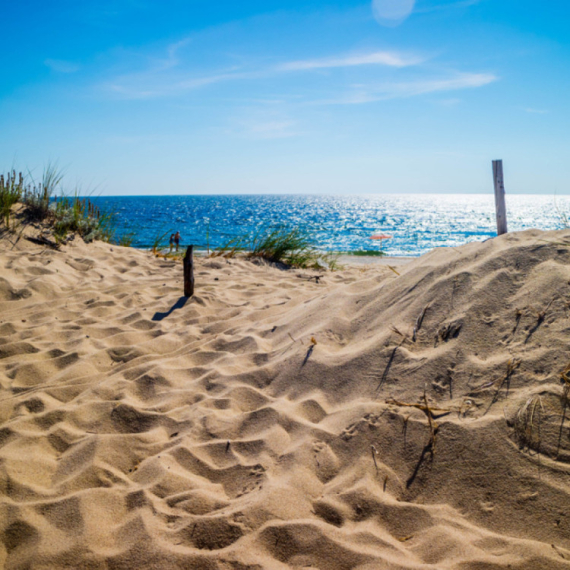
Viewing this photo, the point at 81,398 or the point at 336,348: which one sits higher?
the point at 336,348

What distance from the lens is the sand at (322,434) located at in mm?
1402

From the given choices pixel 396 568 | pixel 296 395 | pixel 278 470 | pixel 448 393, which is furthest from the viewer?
pixel 296 395

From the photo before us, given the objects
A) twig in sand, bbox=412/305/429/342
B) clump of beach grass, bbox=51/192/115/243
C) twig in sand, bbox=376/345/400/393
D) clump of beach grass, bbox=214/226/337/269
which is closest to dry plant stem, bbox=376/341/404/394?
twig in sand, bbox=376/345/400/393

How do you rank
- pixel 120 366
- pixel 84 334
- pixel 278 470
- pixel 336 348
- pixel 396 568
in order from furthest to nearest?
pixel 84 334, pixel 120 366, pixel 336 348, pixel 278 470, pixel 396 568

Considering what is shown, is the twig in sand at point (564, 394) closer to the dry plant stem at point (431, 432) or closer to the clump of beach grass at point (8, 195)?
the dry plant stem at point (431, 432)

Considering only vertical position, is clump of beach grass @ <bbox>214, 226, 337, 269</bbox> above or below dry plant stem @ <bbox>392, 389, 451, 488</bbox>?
above

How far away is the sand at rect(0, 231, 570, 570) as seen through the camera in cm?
140

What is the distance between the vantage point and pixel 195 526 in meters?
1.50

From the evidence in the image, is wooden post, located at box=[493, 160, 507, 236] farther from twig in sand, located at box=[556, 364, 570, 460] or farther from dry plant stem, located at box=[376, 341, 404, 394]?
twig in sand, located at box=[556, 364, 570, 460]

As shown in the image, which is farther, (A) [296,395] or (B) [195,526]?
(A) [296,395]

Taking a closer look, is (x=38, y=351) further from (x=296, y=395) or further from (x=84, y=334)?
(x=296, y=395)

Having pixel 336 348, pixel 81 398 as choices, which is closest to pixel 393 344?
pixel 336 348

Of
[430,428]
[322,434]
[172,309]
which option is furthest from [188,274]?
[430,428]

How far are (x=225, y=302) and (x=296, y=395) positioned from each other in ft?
7.17
